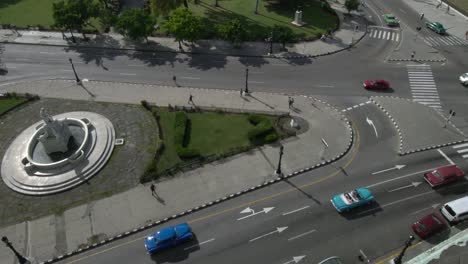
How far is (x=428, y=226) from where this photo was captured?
36.8 meters

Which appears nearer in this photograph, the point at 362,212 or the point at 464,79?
the point at 362,212

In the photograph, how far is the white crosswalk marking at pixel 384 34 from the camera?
2920 inches

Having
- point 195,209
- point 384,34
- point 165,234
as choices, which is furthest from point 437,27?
point 165,234

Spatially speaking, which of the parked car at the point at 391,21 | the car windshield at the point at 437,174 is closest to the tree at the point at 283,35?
the parked car at the point at 391,21

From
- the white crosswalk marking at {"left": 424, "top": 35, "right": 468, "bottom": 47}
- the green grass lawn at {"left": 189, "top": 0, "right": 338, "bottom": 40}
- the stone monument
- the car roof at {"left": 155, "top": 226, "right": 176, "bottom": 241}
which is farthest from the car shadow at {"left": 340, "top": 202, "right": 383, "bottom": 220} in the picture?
the stone monument

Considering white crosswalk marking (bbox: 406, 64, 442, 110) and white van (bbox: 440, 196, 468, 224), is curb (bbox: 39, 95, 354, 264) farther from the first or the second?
white crosswalk marking (bbox: 406, 64, 442, 110)

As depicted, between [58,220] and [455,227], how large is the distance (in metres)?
44.2

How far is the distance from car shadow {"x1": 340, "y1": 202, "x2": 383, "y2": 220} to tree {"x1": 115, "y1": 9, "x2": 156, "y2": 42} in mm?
48714

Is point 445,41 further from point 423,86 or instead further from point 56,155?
point 56,155

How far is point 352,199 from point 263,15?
176 feet

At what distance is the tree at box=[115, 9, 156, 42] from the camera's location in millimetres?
64938

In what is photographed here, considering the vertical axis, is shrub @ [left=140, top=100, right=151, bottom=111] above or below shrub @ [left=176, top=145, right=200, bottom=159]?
above

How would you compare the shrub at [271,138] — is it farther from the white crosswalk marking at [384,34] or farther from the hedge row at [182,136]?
the white crosswalk marking at [384,34]

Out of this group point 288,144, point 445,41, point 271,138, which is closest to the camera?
point 271,138
